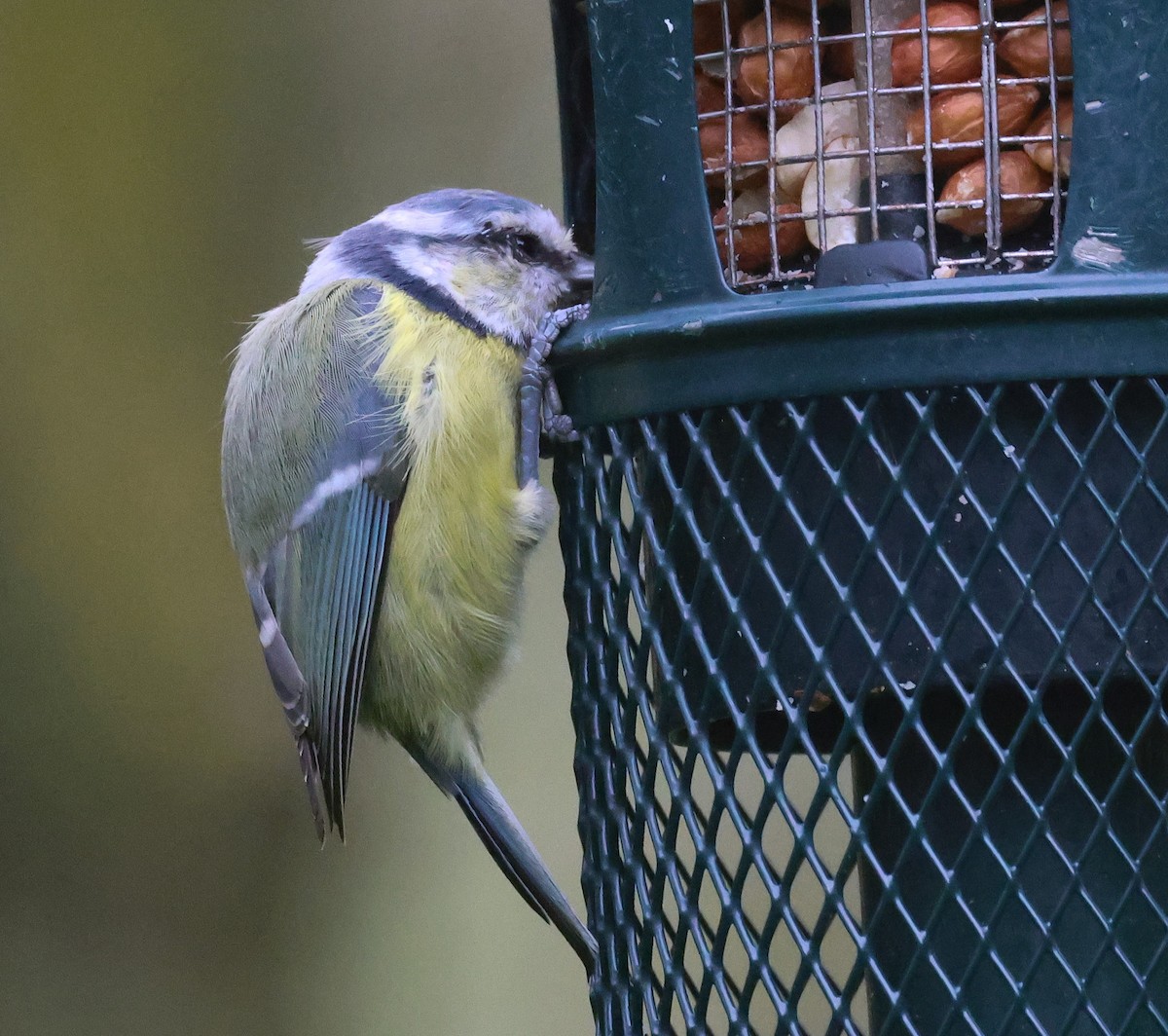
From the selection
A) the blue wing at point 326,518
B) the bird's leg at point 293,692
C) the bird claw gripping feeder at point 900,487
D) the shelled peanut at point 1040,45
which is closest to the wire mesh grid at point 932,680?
the bird claw gripping feeder at point 900,487

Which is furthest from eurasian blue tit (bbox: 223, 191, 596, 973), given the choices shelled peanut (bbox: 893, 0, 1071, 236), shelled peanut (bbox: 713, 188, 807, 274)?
shelled peanut (bbox: 893, 0, 1071, 236)

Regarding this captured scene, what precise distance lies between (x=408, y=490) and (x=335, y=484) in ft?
0.34

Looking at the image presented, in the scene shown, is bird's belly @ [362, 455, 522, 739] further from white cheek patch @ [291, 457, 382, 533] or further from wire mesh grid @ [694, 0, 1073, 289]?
wire mesh grid @ [694, 0, 1073, 289]

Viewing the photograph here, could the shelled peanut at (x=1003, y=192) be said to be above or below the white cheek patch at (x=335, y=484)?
above

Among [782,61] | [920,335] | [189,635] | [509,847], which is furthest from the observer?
[189,635]

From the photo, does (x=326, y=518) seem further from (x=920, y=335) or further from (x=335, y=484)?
(x=920, y=335)

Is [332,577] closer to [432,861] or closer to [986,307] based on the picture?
[986,307]

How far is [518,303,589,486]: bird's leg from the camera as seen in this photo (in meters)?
2.13

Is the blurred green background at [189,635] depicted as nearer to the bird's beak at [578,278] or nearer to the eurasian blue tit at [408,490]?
the eurasian blue tit at [408,490]

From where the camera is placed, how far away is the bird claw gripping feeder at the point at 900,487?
1674mm

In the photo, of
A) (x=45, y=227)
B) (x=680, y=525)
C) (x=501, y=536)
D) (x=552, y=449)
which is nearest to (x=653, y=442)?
(x=680, y=525)

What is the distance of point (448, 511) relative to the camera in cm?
245

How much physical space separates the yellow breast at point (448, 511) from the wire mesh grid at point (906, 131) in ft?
1.90

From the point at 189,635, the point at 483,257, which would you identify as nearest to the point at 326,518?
the point at 483,257
